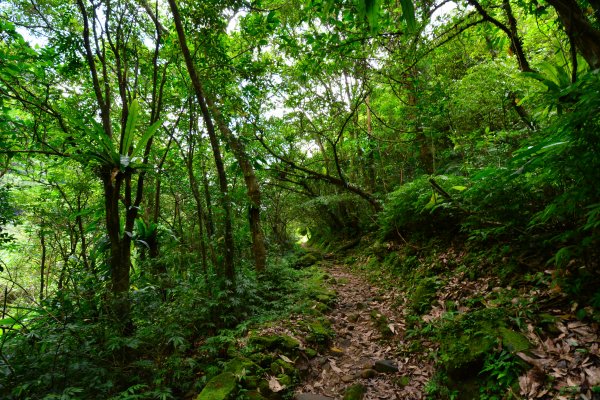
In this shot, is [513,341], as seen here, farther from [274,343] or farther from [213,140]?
[213,140]

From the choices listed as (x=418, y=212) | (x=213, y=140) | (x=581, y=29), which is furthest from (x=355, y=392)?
(x=581, y=29)

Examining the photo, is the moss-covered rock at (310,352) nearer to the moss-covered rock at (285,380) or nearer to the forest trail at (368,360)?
the forest trail at (368,360)

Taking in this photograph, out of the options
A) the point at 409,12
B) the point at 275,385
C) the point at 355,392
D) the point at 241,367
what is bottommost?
the point at 355,392

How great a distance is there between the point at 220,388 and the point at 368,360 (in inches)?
74.5

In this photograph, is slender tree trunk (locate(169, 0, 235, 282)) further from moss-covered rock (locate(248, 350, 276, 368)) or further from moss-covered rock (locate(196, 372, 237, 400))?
moss-covered rock (locate(196, 372, 237, 400))

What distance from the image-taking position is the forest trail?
310cm

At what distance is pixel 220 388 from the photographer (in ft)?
9.93

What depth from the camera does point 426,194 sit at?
5.54 m

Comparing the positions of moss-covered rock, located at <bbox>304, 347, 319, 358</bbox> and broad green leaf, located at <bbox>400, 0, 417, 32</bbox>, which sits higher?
broad green leaf, located at <bbox>400, 0, 417, 32</bbox>

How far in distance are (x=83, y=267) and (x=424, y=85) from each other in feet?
28.0

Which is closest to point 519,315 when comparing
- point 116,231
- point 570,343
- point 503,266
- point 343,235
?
point 570,343

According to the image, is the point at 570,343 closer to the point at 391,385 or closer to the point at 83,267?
the point at 391,385

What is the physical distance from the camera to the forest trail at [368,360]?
10.2ft

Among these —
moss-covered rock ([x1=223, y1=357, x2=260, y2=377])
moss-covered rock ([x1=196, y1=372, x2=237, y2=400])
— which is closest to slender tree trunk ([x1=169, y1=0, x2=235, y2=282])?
moss-covered rock ([x1=223, y1=357, x2=260, y2=377])
